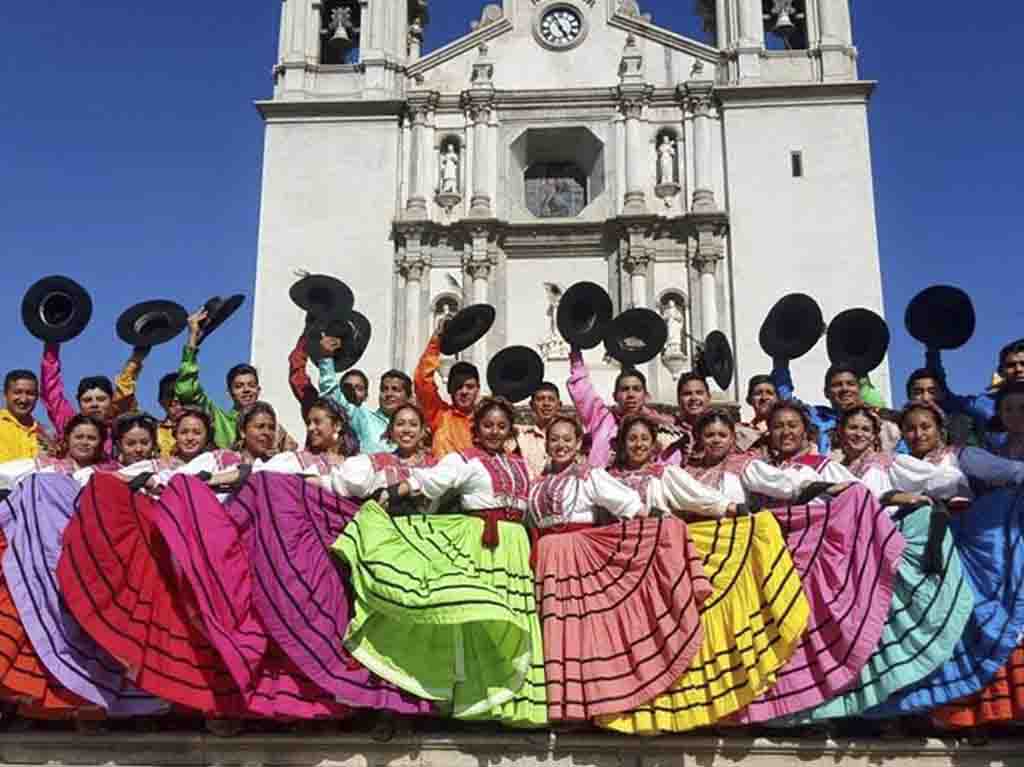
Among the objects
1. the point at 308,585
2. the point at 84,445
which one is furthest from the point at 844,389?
the point at 84,445

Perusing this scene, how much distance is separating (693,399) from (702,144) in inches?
584

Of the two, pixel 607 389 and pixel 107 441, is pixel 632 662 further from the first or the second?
pixel 607 389

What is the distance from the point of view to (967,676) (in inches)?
196

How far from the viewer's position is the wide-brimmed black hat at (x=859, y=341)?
7418 mm

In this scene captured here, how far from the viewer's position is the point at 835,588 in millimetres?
5109

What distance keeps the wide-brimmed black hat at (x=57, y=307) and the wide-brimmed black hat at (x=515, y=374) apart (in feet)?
9.67

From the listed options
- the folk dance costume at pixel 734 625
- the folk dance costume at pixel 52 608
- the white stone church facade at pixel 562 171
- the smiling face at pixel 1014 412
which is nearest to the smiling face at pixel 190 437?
the folk dance costume at pixel 52 608

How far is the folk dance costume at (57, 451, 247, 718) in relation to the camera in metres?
4.89

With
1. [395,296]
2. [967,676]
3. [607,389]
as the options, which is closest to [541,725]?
[967,676]

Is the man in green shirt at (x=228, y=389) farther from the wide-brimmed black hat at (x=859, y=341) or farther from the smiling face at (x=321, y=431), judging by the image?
the wide-brimmed black hat at (x=859, y=341)

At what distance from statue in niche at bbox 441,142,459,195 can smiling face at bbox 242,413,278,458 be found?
15474mm

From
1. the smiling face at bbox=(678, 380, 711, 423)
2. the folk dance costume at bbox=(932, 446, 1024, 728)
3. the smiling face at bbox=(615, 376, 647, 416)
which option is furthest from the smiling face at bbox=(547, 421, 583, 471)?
the folk dance costume at bbox=(932, 446, 1024, 728)

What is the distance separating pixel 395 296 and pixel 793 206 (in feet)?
24.9

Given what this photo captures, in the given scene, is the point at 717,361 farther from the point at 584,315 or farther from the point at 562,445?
the point at 562,445
